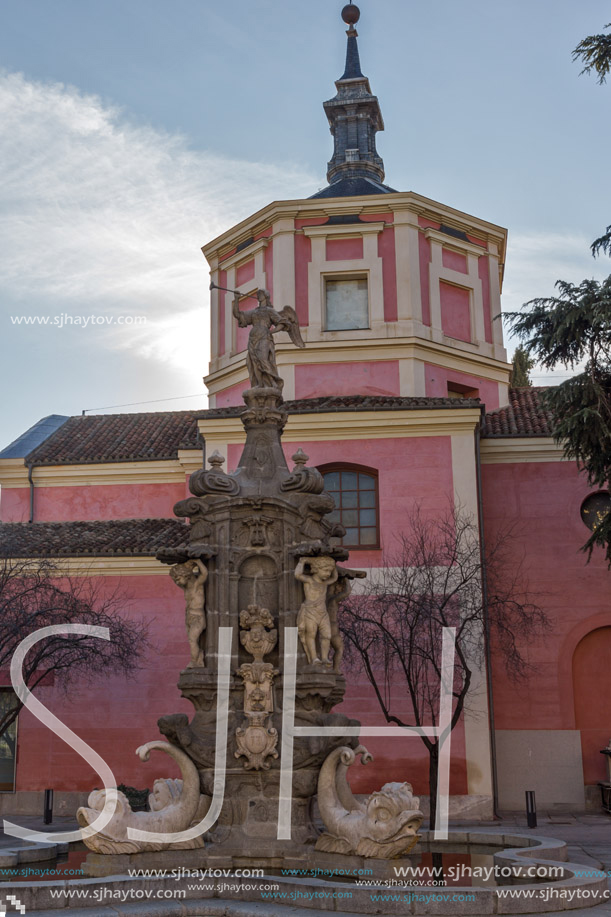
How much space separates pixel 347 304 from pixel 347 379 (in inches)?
77.8

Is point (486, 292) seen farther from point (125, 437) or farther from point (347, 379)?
point (125, 437)

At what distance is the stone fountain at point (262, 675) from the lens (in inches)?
407

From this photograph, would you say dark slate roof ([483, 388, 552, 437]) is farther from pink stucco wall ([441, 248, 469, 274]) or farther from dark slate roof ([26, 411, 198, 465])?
dark slate roof ([26, 411, 198, 465])

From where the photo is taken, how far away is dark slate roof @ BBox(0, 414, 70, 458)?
1134 inches

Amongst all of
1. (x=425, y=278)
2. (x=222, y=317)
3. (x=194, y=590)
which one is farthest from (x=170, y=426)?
(x=194, y=590)

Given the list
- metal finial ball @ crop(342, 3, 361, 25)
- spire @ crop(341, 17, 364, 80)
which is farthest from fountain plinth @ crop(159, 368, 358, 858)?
metal finial ball @ crop(342, 3, 361, 25)

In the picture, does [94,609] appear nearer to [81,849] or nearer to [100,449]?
[100,449]

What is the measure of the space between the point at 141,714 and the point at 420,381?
1005 cm

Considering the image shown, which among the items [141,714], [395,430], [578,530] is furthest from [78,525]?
[578,530]

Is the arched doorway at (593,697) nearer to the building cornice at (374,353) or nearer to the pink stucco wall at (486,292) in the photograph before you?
the building cornice at (374,353)

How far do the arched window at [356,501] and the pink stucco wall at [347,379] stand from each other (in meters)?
2.84

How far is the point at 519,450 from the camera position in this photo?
80.2ft

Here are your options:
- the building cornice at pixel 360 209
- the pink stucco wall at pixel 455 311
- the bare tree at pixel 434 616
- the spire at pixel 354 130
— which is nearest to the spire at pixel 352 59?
the spire at pixel 354 130

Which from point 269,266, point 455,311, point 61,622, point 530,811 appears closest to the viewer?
point 530,811
